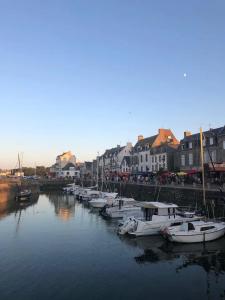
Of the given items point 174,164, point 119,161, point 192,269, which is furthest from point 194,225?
point 119,161

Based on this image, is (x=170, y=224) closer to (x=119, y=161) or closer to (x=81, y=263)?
(x=81, y=263)

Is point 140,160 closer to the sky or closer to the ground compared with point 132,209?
closer to the sky

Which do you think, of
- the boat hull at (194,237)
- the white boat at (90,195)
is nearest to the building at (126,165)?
the white boat at (90,195)

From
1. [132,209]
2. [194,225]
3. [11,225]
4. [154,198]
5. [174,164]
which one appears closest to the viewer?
[194,225]

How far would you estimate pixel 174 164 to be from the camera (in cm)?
7000

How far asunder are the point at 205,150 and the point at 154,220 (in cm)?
3153

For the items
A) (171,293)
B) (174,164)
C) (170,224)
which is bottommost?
(171,293)

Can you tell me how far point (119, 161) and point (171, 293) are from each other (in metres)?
86.7

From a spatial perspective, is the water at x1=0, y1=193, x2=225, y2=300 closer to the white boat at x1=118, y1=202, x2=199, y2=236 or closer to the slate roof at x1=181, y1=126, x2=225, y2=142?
the white boat at x1=118, y1=202, x2=199, y2=236

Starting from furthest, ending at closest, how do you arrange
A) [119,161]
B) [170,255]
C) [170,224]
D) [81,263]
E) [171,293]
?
[119,161] → [170,224] → [170,255] → [81,263] → [171,293]

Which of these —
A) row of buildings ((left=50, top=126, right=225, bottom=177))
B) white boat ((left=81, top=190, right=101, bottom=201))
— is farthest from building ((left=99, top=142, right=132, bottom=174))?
white boat ((left=81, top=190, right=101, bottom=201))

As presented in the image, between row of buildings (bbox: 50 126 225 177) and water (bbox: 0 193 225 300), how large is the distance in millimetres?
19278

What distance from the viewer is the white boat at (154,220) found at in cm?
2817

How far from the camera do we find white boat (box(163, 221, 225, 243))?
81.9 feet
